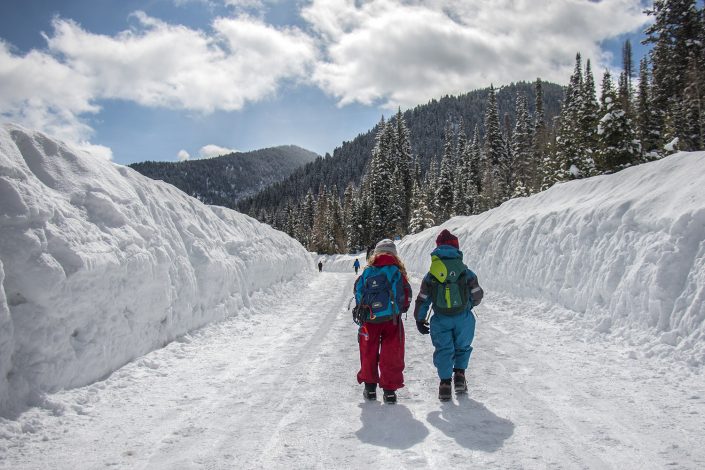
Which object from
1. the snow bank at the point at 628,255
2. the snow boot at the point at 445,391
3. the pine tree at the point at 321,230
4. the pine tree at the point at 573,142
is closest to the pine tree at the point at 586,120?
the pine tree at the point at 573,142

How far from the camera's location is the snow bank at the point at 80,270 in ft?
13.9

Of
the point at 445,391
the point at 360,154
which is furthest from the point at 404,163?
the point at 360,154

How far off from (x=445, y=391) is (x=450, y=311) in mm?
894

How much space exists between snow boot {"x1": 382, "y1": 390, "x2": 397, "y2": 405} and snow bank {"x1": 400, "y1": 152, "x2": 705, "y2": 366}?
12.1 feet

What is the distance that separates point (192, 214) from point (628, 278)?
9459mm

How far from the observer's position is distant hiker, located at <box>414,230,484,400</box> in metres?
4.72

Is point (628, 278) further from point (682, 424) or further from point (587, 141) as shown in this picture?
point (587, 141)

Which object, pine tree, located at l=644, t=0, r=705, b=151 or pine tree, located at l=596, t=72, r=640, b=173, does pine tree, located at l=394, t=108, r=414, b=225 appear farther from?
pine tree, located at l=596, t=72, r=640, b=173

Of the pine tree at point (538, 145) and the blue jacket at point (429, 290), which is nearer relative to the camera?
the blue jacket at point (429, 290)

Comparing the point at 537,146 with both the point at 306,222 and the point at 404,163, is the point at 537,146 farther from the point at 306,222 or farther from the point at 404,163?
the point at 306,222

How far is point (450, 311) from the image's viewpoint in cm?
473

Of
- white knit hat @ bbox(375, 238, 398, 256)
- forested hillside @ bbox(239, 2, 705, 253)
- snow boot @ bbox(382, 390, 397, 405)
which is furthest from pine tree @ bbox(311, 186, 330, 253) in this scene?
snow boot @ bbox(382, 390, 397, 405)

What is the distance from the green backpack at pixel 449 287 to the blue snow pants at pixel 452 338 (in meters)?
0.11

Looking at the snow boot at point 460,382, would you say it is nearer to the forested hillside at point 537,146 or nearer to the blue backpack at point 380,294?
the blue backpack at point 380,294
